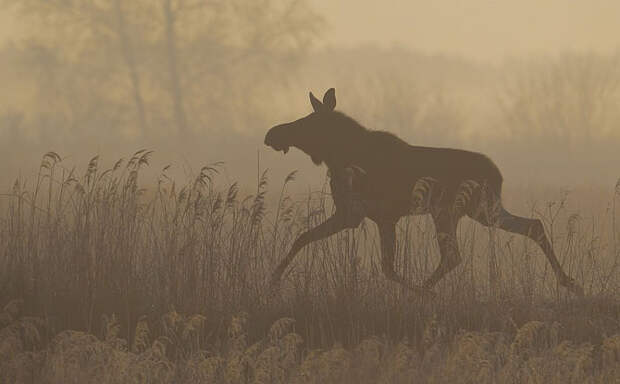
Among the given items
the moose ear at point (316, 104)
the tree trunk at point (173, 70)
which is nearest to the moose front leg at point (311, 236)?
the moose ear at point (316, 104)

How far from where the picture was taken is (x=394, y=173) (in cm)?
746

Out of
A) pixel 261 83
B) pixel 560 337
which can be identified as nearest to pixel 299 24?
pixel 261 83

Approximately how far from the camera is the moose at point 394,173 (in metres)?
7.30

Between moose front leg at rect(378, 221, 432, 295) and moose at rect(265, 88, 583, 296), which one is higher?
moose at rect(265, 88, 583, 296)

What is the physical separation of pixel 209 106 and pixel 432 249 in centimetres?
1574

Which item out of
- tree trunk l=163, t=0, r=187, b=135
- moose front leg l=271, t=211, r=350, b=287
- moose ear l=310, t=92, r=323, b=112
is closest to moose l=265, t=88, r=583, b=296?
moose ear l=310, t=92, r=323, b=112

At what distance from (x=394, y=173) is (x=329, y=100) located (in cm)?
77

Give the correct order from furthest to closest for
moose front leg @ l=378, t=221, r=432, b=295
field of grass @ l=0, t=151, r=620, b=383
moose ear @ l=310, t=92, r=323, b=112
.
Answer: moose ear @ l=310, t=92, r=323, b=112, moose front leg @ l=378, t=221, r=432, b=295, field of grass @ l=0, t=151, r=620, b=383

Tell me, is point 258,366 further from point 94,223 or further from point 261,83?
point 261,83

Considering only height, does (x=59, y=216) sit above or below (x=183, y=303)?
above

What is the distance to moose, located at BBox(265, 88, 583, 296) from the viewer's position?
24.0 ft

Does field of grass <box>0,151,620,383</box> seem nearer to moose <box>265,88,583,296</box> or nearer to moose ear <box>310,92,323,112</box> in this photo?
moose <box>265,88,583,296</box>

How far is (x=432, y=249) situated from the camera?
22.7 ft

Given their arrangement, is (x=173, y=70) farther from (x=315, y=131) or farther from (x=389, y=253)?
(x=389, y=253)
